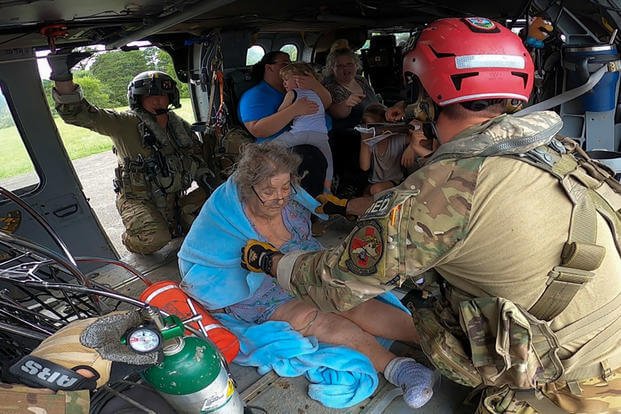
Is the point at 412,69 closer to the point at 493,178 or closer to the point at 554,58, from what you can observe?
the point at 493,178

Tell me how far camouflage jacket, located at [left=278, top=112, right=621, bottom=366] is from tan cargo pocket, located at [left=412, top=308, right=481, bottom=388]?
0.29m

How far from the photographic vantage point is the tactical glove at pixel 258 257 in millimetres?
2012

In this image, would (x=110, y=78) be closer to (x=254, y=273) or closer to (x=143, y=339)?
(x=254, y=273)

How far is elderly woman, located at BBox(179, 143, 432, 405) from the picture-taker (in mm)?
2375

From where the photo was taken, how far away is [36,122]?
390 cm

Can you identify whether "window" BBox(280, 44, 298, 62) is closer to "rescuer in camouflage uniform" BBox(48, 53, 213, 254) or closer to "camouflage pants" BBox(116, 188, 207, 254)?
"rescuer in camouflage uniform" BBox(48, 53, 213, 254)

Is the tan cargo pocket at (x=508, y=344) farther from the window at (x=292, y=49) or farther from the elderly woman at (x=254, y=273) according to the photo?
the window at (x=292, y=49)

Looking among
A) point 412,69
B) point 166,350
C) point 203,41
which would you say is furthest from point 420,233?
point 203,41

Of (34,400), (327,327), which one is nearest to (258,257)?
(327,327)

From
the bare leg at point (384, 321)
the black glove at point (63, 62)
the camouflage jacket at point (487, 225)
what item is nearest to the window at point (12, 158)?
the black glove at point (63, 62)

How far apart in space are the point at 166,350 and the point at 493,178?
3.68ft

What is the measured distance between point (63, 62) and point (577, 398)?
4.26m

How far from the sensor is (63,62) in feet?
12.8

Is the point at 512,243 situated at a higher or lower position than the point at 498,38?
lower
